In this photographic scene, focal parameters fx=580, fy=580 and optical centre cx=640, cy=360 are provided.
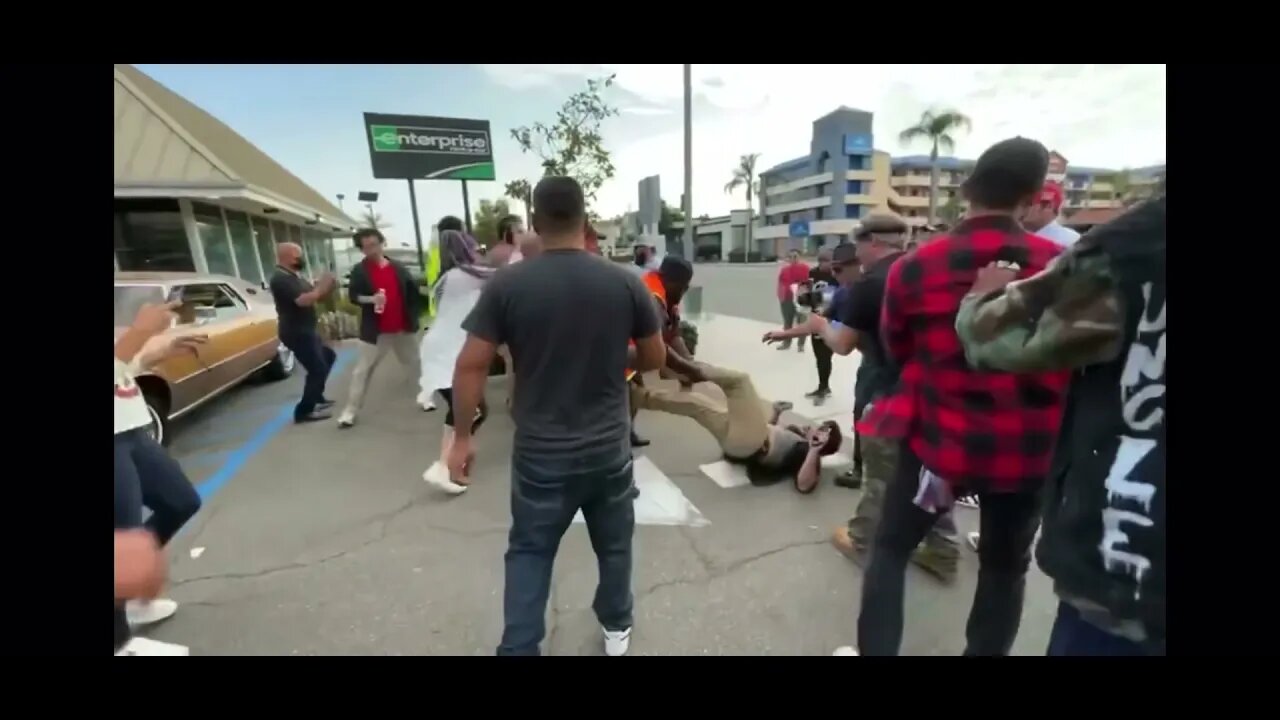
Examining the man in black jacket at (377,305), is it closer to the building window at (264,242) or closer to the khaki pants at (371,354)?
the khaki pants at (371,354)

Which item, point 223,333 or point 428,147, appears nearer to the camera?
point 223,333

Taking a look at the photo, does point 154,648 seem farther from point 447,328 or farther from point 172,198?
point 172,198

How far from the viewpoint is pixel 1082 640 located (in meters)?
1.28

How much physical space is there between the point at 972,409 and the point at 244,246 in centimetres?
1751

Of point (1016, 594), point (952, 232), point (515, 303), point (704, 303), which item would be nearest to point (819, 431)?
point (1016, 594)

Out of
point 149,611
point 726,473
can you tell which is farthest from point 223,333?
point 726,473

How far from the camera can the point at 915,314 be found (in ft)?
5.56

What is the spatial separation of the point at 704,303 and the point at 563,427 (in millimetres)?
14449

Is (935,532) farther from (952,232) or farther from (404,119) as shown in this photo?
(404,119)

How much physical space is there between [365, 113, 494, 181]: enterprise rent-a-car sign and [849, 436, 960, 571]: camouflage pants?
508 inches

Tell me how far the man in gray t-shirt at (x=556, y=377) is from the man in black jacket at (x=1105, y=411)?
3.39ft

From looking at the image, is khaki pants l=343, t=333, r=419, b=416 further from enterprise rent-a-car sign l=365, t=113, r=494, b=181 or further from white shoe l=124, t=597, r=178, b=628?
enterprise rent-a-car sign l=365, t=113, r=494, b=181

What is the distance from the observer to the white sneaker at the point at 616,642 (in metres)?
2.24

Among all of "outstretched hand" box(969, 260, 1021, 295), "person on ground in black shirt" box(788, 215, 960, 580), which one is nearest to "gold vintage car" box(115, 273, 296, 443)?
"person on ground in black shirt" box(788, 215, 960, 580)
